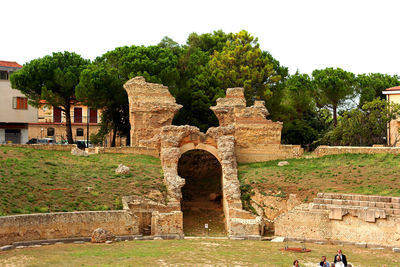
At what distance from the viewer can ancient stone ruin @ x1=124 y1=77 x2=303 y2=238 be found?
3102cm

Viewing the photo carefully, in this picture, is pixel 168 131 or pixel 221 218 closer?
pixel 221 218

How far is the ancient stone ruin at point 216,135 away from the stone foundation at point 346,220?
3887 mm

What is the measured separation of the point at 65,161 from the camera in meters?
32.3

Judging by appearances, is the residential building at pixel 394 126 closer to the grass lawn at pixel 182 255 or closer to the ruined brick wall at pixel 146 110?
the ruined brick wall at pixel 146 110

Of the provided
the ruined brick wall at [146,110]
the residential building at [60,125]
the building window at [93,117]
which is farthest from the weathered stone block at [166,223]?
the building window at [93,117]

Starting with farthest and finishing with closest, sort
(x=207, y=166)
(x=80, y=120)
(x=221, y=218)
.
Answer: (x=80, y=120) < (x=207, y=166) < (x=221, y=218)

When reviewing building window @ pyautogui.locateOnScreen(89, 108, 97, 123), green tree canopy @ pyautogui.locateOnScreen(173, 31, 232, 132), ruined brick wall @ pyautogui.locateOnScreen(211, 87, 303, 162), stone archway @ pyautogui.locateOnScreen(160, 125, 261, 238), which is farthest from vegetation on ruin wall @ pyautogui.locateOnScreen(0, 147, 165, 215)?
building window @ pyautogui.locateOnScreen(89, 108, 97, 123)

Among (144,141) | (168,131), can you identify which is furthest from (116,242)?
(144,141)

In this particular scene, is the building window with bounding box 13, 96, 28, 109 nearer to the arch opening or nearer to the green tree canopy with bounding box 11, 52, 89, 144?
the green tree canopy with bounding box 11, 52, 89, 144

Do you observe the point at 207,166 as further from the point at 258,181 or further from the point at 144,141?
the point at 258,181

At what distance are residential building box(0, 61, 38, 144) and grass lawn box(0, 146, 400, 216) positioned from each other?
45.3 ft

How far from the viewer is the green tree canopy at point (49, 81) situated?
1731 inches

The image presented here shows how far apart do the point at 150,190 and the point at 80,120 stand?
113ft

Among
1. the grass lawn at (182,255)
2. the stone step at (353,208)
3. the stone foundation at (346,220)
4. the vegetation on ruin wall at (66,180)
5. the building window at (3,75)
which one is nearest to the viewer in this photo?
the grass lawn at (182,255)
